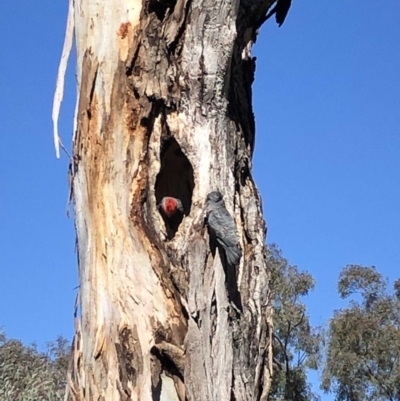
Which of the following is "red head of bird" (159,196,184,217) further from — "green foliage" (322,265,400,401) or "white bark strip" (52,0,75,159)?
"green foliage" (322,265,400,401)

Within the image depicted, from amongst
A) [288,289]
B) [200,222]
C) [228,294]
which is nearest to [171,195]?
[200,222]

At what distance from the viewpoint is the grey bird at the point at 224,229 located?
3139 millimetres

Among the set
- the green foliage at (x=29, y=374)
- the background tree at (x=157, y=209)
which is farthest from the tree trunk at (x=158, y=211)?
the green foliage at (x=29, y=374)

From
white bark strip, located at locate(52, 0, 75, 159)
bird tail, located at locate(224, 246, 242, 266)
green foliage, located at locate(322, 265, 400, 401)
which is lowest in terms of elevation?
bird tail, located at locate(224, 246, 242, 266)

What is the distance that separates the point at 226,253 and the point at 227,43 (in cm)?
86

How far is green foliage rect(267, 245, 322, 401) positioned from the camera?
722 inches

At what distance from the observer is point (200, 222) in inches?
126

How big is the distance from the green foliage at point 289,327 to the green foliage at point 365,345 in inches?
21.8

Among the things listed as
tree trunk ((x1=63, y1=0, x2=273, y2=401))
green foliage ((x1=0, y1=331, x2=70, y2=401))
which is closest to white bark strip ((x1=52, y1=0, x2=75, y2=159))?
tree trunk ((x1=63, y1=0, x2=273, y2=401))

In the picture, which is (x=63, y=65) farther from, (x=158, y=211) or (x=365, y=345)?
(x=365, y=345)

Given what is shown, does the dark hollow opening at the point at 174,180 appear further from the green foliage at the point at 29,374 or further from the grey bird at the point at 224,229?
the green foliage at the point at 29,374

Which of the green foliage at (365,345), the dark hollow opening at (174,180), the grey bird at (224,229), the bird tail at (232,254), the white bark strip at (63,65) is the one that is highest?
the green foliage at (365,345)

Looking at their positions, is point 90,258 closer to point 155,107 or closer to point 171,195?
point 171,195

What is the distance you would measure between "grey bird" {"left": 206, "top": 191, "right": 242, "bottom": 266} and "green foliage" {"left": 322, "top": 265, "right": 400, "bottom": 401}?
628 inches
